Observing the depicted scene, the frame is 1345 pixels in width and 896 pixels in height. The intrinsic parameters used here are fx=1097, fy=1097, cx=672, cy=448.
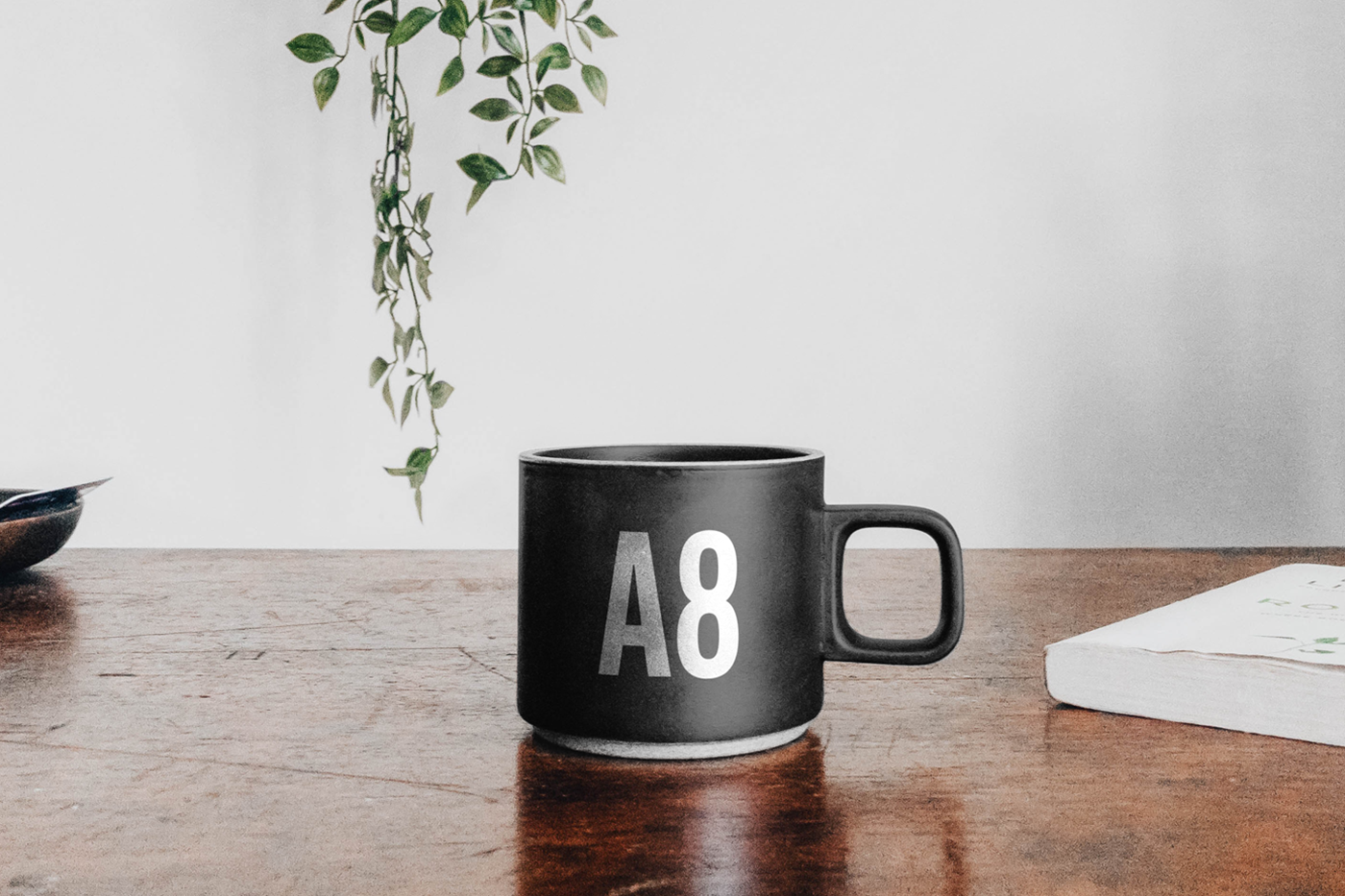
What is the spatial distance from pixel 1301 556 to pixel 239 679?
97 centimetres

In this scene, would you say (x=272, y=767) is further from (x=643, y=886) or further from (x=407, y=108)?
(x=407, y=108)

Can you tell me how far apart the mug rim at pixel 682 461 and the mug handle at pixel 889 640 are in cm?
3

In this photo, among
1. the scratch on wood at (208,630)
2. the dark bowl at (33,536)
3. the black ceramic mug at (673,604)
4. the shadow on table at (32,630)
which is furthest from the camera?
the dark bowl at (33,536)

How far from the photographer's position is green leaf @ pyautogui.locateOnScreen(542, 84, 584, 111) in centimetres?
115

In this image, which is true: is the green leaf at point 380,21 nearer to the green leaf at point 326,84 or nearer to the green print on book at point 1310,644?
the green leaf at point 326,84

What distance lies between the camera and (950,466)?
56.0 inches

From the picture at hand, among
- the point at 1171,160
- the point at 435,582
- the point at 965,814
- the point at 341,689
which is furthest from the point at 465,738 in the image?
the point at 1171,160

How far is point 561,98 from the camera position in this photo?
45.6 inches

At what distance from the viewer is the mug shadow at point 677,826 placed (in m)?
0.36

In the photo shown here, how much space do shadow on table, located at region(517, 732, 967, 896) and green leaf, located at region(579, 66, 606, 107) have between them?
854 mm

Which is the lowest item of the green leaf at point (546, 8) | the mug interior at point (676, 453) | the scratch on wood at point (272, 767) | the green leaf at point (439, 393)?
the scratch on wood at point (272, 767)

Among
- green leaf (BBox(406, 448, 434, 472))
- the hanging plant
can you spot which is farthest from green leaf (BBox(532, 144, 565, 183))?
green leaf (BBox(406, 448, 434, 472))

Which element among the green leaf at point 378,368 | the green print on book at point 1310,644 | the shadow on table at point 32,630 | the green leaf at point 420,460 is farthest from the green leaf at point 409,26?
the green print on book at point 1310,644

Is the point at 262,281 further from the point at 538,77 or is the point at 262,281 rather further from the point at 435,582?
the point at 435,582
